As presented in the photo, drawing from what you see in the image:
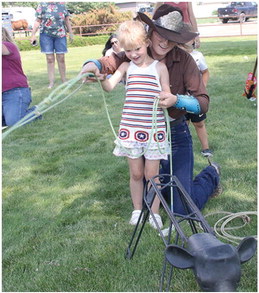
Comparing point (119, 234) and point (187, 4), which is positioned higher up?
point (187, 4)

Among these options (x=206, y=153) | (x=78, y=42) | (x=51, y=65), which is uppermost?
(x=51, y=65)

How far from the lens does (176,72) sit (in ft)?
9.02

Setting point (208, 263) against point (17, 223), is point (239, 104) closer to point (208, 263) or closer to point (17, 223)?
point (17, 223)

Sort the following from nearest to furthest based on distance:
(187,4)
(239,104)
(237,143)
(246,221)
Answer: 1. (246,221)
2. (237,143)
3. (187,4)
4. (239,104)

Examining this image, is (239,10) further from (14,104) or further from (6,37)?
(14,104)

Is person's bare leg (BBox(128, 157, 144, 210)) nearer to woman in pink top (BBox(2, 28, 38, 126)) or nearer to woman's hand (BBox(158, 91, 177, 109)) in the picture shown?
woman's hand (BBox(158, 91, 177, 109))

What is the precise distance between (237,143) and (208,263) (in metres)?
2.98

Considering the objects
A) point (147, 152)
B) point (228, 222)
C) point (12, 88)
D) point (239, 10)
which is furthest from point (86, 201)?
point (239, 10)

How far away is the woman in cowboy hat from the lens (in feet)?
8.38

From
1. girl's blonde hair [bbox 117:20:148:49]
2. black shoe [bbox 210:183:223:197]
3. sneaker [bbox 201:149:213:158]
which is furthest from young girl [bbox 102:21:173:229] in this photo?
sneaker [bbox 201:149:213:158]

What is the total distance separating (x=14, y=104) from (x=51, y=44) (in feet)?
8.61

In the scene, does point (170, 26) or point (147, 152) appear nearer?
point (170, 26)

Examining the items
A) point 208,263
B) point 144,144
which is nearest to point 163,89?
point 144,144

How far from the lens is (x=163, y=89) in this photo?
271 cm
